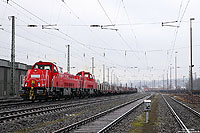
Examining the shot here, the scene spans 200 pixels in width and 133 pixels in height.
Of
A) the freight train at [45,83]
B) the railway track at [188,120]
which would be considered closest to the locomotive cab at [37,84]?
the freight train at [45,83]

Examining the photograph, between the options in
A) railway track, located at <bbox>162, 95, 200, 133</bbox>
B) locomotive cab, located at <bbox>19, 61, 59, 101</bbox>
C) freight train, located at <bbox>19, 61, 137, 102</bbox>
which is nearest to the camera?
railway track, located at <bbox>162, 95, 200, 133</bbox>

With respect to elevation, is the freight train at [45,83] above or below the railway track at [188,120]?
above

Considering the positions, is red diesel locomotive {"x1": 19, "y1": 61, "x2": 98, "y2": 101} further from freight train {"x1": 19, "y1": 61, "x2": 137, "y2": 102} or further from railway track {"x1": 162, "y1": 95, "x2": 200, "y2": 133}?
railway track {"x1": 162, "y1": 95, "x2": 200, "y2": 133}

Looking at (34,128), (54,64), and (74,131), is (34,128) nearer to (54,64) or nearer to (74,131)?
(74,131)

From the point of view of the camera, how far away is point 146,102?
48.5 ft

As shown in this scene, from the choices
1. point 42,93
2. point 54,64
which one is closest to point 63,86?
point 54,64

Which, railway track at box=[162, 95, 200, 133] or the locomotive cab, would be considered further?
the locomotive cab

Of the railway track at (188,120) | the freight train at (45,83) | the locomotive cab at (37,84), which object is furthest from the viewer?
the freight train at (45,83)

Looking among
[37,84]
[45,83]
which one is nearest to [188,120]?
[45,83]

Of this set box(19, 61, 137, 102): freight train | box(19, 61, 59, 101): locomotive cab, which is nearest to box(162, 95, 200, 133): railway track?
box(19, 61, 59, 101): locomotive cab

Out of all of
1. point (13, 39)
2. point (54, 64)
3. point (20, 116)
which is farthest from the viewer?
point (13, 39)

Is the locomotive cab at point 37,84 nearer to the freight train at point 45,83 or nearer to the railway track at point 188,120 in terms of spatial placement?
the freight train at point 45,83

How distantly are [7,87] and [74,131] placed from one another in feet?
123

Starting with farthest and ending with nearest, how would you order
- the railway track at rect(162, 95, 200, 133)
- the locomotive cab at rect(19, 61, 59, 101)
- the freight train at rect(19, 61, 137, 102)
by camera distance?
the freight train at rect(19, 61, 137, 102)
the locomotive cab at rect(19, 61, 59, 101)
the railway track at rect(162, 95, 200, 133)
